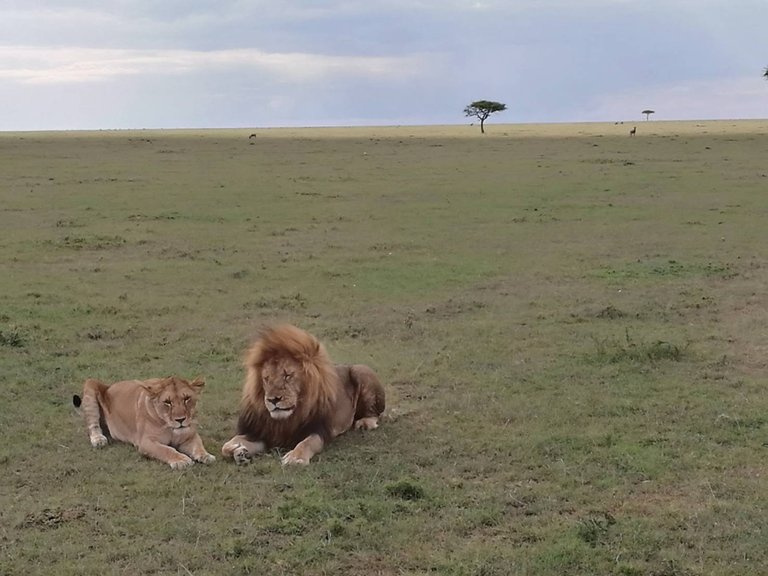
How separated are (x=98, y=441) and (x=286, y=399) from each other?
1.40 meters

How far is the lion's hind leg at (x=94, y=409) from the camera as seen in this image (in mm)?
6221

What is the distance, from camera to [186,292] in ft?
38.7

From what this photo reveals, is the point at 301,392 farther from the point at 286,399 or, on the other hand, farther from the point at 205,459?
the point at 205,459

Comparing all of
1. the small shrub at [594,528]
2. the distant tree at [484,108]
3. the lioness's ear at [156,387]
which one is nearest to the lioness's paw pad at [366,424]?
the lioness's ear at [156,387]

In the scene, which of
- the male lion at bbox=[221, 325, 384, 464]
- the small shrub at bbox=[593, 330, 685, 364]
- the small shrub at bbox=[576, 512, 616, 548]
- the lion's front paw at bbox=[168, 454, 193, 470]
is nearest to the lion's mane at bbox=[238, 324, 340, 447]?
the male lion at bbox=[221, 325, 384, 464]

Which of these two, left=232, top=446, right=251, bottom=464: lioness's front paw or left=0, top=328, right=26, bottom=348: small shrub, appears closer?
left=232, top=446, right=251, bottom=464: lioness's front paw

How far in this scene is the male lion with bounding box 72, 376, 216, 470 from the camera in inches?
230

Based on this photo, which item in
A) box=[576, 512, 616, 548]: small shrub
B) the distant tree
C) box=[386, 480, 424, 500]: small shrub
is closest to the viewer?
box=[576, 512, 616, 548]: small shrub

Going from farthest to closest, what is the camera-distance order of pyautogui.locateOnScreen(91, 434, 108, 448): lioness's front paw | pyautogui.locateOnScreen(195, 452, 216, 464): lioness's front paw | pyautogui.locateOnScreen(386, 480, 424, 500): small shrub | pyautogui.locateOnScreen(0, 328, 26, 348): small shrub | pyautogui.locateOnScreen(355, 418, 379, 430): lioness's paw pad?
pyautogui.locateOnScreen(0, 328, 26, 348): small shrub
pyautogui.locateOnScreen(355, 418, 379, 430): lioness's paw pad
pyautogui.locateOnScreen(91, 434, 108, 448): lioness's front paw
pyautogui.locateOnScreen(195, 452, 216, 464): lioness's front paw
pyautogui.locateOnScreen(386, 480, 424, 500): small shrub

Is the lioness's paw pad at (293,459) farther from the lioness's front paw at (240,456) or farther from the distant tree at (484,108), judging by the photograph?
the distant tree at (484,108)

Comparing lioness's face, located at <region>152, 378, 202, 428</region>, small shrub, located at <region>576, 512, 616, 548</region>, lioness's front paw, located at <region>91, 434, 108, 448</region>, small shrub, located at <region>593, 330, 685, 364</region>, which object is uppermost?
lioness's face, located at <region>152, 378, 202, 428</region>

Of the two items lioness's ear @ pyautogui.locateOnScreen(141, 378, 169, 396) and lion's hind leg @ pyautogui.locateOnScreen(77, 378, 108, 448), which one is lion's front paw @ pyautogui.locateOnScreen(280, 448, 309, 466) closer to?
lioness's ear @ pyautogui.locateOnScreen(141, 378, 169, 396)

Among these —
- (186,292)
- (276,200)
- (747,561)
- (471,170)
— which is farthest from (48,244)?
(471,170)

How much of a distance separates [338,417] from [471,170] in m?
25.7
